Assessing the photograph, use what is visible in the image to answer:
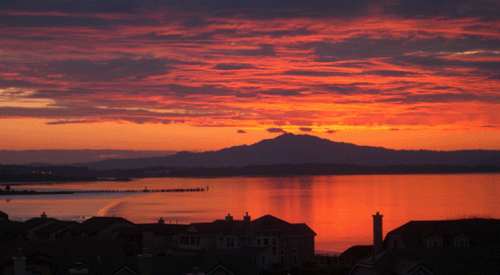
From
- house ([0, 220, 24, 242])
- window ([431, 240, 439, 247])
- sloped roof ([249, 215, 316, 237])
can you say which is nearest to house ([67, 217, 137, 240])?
house ([0, 220, 24, 242])

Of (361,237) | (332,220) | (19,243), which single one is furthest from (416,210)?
A: (19,243)

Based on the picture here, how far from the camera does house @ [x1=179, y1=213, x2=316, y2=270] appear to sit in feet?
144

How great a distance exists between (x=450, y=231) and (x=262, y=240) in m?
13.3

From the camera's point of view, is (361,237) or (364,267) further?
(361,237)

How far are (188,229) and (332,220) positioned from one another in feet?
188

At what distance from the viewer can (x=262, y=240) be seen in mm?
44375

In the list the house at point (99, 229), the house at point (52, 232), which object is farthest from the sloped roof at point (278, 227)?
the house at point (52, 232)

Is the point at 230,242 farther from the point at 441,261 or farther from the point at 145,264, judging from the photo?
the point at 441,261

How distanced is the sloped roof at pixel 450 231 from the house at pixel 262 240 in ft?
30.8

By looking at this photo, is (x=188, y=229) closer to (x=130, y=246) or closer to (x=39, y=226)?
(x=130, y=246)

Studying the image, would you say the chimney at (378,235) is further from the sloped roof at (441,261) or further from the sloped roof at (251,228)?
the sloped roof at (441,261)

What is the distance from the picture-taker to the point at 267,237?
44406 millimetres

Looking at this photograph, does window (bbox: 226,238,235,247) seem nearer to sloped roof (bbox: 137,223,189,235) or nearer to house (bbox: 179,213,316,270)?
house (bbox: 179,213,316,270)

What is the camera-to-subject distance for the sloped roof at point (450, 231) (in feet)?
118
